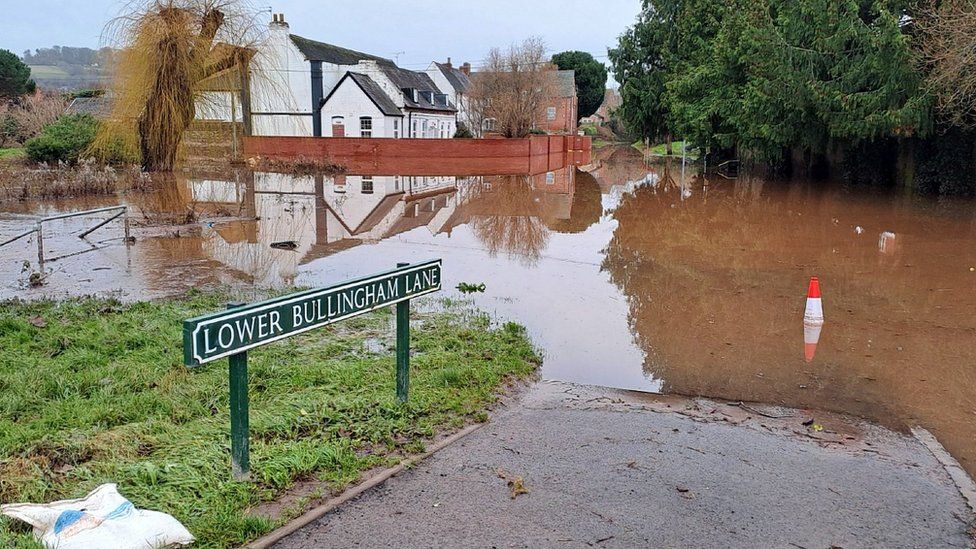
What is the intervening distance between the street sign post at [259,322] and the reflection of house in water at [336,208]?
591 cm

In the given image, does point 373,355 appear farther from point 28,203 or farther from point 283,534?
point 28,203

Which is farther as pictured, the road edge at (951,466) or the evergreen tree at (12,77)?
the evergreen tree at (12,77)

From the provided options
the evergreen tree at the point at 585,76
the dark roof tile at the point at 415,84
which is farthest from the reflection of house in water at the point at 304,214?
the evergreen tree at the point at 585,76

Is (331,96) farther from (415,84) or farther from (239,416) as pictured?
(239,416)

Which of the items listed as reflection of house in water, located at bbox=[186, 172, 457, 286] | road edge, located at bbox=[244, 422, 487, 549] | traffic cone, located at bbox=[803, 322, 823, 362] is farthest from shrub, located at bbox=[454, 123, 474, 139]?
road edge, located at bbox=[244, 422, 487, 549]

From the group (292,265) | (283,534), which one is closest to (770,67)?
(292,265)

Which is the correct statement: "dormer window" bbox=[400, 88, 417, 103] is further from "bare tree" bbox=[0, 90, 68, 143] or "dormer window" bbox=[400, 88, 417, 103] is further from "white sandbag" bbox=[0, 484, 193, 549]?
"white sandbag" bbox=[0, 484, 193, 549]

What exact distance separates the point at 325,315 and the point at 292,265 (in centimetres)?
782

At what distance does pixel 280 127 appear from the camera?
45875 mm

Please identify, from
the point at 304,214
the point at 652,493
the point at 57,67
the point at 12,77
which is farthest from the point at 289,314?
the point at 57,67

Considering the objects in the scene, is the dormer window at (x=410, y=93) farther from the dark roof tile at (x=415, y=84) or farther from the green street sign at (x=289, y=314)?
the green street sign at (x=289, y=314)

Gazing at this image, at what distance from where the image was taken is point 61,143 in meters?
30.0

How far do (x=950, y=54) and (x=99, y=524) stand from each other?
18811 mm

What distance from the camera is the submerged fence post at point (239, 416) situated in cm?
386
